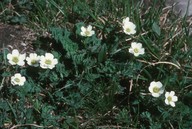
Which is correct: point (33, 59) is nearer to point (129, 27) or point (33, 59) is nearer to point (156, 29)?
point (129, 27)

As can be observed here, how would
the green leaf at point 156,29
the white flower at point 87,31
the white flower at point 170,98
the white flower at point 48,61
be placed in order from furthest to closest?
the green leaf at point 156,29
the white flower at point 87,31
the white flower at point 48,61
the white flower at point 170,98

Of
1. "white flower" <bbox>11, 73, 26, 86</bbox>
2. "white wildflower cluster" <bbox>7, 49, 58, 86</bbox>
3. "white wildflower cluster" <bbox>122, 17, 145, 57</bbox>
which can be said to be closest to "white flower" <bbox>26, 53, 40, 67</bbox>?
→ "white wildflower cluster" <bbox>7, 49, 58, 86</bbox>

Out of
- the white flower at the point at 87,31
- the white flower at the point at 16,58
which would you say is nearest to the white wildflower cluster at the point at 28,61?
the white flower at the point at 16,58

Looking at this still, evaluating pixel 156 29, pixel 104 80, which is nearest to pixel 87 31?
pixel 104 80

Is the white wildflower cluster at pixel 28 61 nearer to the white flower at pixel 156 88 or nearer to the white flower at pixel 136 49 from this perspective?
the white flower at pixel 136 49

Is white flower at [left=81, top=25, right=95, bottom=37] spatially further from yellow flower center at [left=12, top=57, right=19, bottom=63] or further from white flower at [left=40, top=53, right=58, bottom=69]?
yellow flower center at [left=12, top=57, right=19, bottom=63]

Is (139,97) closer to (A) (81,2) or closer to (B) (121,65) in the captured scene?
(B) (121,65)
